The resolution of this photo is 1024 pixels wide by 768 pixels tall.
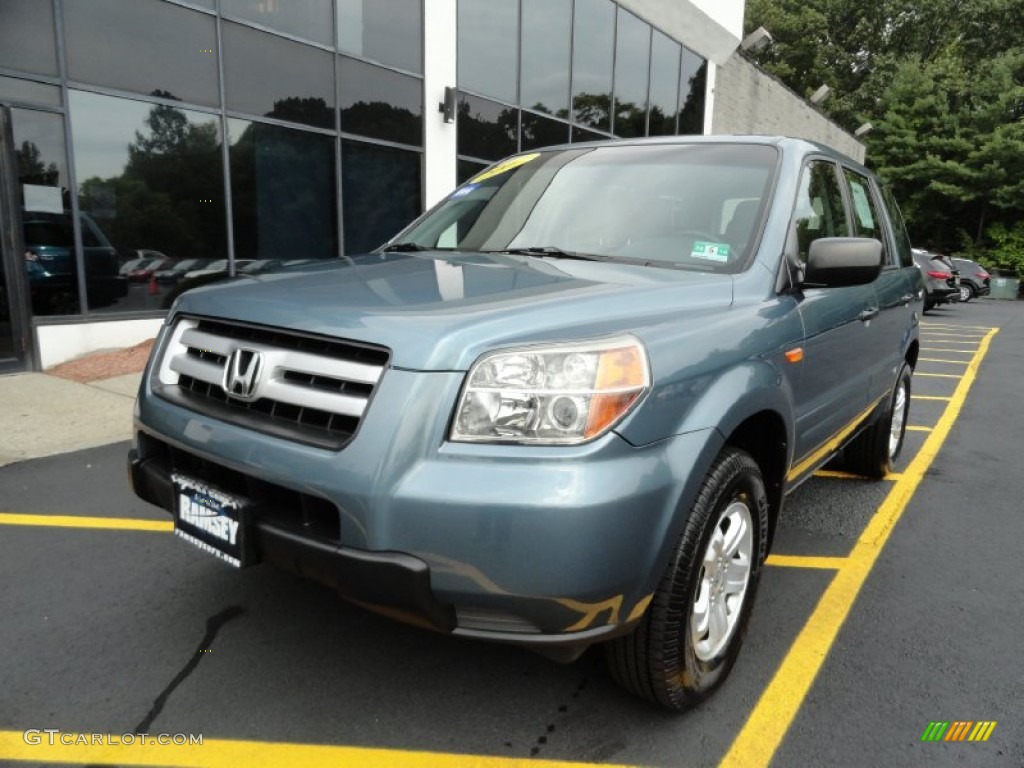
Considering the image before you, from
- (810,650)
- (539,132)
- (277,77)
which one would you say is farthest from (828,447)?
(539,132)


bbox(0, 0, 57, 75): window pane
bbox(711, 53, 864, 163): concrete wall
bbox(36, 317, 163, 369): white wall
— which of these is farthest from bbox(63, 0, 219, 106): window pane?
bbox(711, 53, 864, 163): concrete wall

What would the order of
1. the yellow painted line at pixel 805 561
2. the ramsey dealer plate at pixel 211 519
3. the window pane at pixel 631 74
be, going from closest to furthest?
the ramsey dealer plate at pixel 211 519, the yellow painted line at pixel 805 561, the window pane at pixel 631 74

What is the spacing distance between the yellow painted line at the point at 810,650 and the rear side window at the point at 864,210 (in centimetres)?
→ 142

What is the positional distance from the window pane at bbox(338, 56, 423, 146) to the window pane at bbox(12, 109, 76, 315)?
381 cm

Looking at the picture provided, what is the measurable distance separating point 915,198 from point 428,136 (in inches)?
1147

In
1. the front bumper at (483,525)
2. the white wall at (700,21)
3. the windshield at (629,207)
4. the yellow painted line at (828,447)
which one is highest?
the white wall at (700,21)

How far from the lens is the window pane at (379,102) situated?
10188 mm

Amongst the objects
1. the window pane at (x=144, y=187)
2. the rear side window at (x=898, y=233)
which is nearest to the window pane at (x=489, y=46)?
the window pane at (x=144, y=187)

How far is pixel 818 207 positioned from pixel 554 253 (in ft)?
3.88

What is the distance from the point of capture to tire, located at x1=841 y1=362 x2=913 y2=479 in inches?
177

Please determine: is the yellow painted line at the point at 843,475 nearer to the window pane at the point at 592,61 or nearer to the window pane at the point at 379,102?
the window pane at the point at 379,102

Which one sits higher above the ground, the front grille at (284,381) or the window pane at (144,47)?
the window pane at (144,47)

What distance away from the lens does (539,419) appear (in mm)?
1854

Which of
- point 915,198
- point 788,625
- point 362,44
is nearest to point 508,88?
point 362,44
